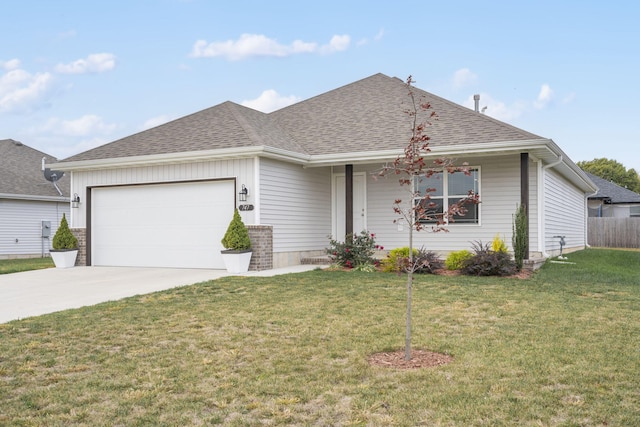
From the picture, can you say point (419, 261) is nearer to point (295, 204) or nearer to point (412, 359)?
point (295, 204)

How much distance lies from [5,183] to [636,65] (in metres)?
22.3

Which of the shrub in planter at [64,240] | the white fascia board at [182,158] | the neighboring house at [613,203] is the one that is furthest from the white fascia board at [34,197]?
the neighboring house at [613,203]

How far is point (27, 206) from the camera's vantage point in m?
21.7

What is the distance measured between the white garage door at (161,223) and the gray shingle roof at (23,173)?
8.05 meters

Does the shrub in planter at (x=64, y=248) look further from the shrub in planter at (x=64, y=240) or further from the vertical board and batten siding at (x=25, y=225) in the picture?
the vertical board and batten siding at (x=25, y=225)

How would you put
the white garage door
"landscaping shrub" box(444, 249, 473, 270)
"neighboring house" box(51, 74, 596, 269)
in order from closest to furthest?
"landscaping shrub" box(444, 249, 473, 270) → "neighboring house" box(51, 74, 596, 269) → the white garage door

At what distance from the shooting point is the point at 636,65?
1759 cm

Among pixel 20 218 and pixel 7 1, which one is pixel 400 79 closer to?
pixel 7 1

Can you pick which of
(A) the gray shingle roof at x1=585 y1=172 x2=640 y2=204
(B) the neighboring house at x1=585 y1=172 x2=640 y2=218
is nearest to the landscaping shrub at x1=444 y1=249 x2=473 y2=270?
(A) the gray shingle roof at x1=585 y1=172 x2=640 y2=204

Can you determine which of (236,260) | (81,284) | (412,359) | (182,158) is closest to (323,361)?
(412,359)

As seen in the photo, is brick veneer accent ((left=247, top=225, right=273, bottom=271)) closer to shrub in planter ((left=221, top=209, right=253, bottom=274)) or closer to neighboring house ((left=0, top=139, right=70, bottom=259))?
shrub in planter ((left=221, top=209, right=253, bottom=274))

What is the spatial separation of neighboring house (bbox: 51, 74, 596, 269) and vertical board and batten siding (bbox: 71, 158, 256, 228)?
27 millimetres

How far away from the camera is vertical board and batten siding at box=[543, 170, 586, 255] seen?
14.9 m

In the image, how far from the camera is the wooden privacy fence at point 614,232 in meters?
27.1
